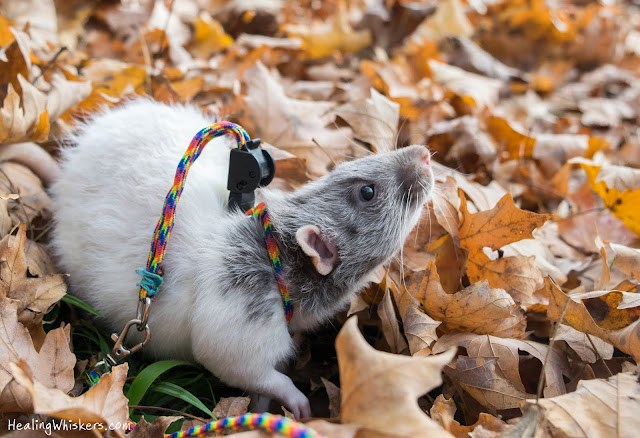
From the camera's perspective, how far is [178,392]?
8.11 ft

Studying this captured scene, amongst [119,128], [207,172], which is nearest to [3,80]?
[119,128]

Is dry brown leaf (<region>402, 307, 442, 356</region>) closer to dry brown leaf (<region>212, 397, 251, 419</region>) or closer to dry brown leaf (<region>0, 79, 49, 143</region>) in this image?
dry brown leaf (<region>212, 397, 251, 419</region>)

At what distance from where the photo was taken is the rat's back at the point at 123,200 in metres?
2.62

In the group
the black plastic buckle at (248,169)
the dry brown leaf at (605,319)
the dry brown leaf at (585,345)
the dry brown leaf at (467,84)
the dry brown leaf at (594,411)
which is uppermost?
the black plastic buckle at (248,169)

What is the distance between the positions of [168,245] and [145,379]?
624 mm

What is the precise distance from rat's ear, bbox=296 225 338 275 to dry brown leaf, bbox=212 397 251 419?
684 millimetres

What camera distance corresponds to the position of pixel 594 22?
22.4 ft

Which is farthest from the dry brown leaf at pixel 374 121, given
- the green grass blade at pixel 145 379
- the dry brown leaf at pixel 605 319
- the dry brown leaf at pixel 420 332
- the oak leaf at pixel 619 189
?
the green grass blade at pixel 145 379

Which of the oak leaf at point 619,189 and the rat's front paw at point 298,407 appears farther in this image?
the oak leaf at point 619,189

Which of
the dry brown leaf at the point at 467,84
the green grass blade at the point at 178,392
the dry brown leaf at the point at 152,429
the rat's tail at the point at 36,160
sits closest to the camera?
the dry brown leaf at the point at 152,429

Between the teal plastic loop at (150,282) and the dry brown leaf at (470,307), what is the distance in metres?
1.20

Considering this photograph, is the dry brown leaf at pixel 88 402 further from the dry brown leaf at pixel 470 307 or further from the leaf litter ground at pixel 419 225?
the dry brown leaf at pixel 470 307

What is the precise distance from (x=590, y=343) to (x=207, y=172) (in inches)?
81.3

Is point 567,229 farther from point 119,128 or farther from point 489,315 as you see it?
point 119,128
